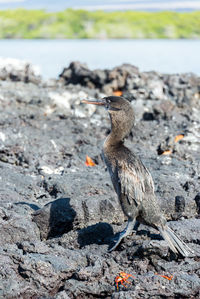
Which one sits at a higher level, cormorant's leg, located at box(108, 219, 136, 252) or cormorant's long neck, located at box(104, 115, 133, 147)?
cormorant's long neck, located at box(104, 115, 133, 147)

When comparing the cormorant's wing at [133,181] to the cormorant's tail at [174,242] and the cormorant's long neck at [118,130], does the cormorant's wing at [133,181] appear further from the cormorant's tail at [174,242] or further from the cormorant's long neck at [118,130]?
the cormorant's tail at [174,242]

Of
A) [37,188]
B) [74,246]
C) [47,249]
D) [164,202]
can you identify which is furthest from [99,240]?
[37,188]

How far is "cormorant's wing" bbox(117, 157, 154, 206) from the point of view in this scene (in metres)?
5.97

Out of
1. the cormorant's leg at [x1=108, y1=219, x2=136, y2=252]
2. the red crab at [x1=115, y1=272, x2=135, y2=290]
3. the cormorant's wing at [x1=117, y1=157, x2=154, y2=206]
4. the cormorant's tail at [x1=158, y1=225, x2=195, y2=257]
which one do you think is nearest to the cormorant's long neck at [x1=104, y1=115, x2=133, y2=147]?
the cormorant's wing at [x1=117, y1=157, x2=154, y2=206]

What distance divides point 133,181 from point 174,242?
84 cm

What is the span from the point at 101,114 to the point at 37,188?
5.60 m

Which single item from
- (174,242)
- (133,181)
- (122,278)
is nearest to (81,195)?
(133,181)

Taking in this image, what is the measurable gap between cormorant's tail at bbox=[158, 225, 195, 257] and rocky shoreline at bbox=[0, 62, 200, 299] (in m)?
0.08

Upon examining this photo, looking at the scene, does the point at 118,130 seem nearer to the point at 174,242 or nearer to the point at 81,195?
the point at 174,242

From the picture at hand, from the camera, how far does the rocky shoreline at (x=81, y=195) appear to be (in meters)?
5.23

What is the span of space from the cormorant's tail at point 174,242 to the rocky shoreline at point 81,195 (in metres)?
0.08

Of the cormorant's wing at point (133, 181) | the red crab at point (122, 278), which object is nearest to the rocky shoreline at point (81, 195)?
the red crab at point (122, 278)

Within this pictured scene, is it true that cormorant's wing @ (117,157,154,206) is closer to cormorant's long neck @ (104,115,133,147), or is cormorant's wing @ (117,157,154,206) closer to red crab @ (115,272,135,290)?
cormorant's long neck @ (104,115,133,147)

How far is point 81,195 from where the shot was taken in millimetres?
7855
